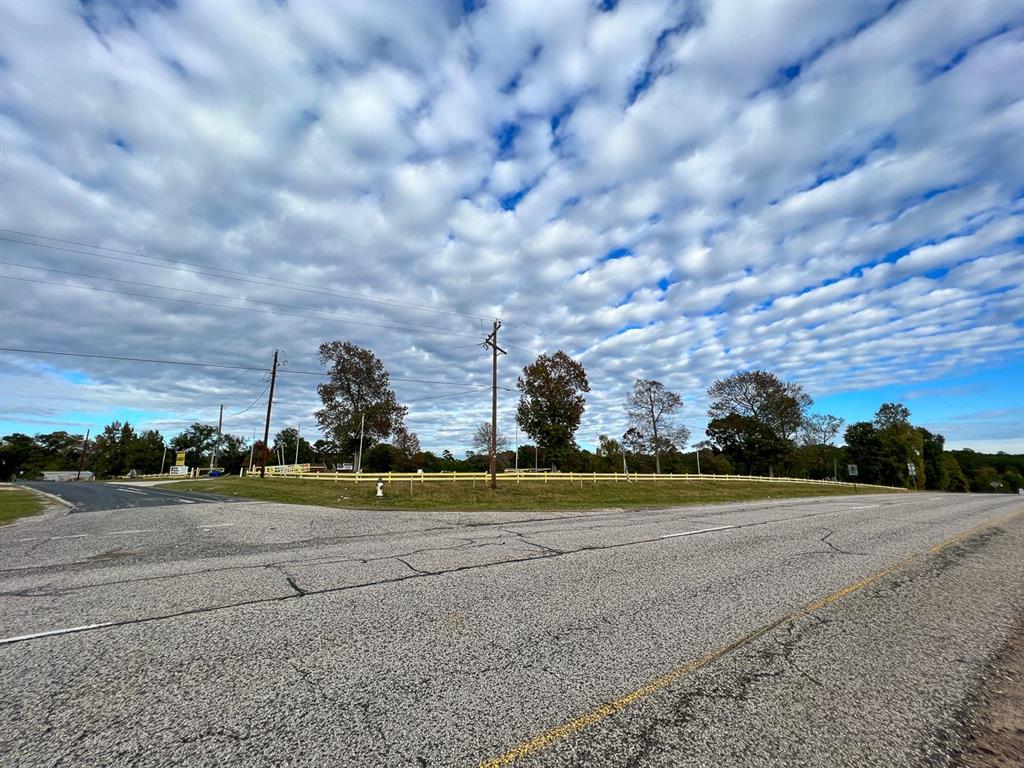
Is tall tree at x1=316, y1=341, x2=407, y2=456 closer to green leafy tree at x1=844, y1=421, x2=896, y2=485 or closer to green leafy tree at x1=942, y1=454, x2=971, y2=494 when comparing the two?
green leafy tree at x1=844, y1=421, x2=896, y2=485

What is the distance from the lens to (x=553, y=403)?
5184cm

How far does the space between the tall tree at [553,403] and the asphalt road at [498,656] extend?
4352 cm

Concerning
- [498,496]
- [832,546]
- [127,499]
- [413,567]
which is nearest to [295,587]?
[413,567]

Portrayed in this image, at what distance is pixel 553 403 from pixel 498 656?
4830 cm

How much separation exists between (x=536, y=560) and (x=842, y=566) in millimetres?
4770

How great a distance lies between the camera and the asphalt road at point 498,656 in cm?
265

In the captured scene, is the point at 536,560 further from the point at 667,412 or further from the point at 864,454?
the point at 864,454

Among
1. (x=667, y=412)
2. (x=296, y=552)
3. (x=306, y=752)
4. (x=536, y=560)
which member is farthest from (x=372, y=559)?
(x=667, y=412)

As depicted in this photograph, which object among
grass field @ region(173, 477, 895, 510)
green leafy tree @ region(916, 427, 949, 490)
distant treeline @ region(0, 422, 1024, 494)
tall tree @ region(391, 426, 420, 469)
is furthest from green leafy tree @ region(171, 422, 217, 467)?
Result: green leafy tree @ region(916, 427, 949, 490)

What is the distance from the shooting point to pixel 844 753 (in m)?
2.62

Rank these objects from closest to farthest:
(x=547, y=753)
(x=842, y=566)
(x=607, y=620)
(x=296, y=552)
Result: (x=547, y=753)
(x=607, y=620)
(x=842, y=566)
(x=296, y=552)

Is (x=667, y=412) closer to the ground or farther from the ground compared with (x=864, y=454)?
farther from the ground

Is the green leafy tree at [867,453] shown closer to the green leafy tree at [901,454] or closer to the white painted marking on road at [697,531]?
the green leafy tree at [901,454]

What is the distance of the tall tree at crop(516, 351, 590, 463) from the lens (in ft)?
170
